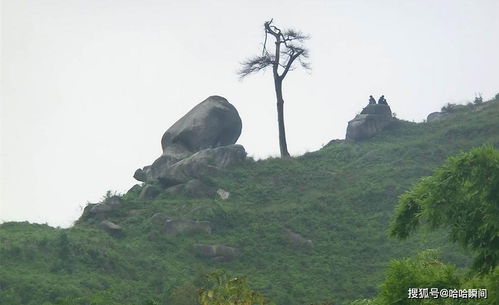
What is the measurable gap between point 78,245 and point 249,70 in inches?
913

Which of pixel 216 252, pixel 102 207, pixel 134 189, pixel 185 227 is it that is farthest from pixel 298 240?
pixel 134 189

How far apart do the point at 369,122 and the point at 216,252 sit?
23.1 meters

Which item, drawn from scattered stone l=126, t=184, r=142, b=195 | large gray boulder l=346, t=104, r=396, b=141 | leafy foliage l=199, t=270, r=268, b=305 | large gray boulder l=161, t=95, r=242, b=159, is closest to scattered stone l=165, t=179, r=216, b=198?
scattered stone l=126, t=184, r=142, b=195

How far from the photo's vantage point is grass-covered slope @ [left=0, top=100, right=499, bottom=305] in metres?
32.6

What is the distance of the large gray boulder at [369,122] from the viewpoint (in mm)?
56969

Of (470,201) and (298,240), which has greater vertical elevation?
(298,240)

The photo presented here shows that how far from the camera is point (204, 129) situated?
164 feet

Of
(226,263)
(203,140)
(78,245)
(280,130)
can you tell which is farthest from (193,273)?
(280,130)

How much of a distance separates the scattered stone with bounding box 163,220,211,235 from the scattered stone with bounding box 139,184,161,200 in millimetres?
4866

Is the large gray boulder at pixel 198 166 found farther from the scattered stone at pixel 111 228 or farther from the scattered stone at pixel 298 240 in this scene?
the scattered stone at pixel 298 240

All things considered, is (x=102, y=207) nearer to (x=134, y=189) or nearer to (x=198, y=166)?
(x=134, y=189)

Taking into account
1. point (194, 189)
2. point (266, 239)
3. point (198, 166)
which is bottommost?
point (266, 239)

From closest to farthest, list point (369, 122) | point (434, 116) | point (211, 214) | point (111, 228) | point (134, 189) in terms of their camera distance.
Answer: point (111, 228)
point (211, 214)
point (134, 189)
point (369, 122)
point (434, 116)

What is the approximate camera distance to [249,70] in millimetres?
54875
